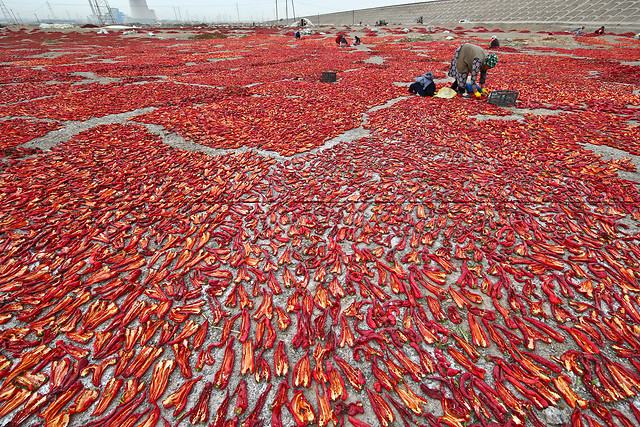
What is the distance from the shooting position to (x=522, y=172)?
20.7ft

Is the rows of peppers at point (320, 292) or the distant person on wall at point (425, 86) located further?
the distant person on wall at point (425, 86)

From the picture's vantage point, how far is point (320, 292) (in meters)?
3.60

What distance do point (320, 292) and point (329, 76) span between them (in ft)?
51.0

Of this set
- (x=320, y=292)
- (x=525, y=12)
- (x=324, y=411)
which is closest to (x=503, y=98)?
(x=320, y=292)

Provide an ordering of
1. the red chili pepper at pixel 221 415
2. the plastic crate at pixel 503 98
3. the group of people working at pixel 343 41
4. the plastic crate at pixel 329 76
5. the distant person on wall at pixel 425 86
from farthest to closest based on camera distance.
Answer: the group of people working at pixel 343 41 < the plastic crate at pixel 329 76 < the distant person on wall at pixel 425 86 < the plastic crate at pixel 503 98 < the red chili pepper at pixel 221 415

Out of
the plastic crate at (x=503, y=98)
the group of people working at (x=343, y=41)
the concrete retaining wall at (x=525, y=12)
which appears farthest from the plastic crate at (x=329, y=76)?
the concrete retaining wall at (x=525, y=12)

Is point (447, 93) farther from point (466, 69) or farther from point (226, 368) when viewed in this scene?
point (226, 368)

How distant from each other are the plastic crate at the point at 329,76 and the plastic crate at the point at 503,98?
8.80 m

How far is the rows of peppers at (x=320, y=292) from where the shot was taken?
2551 millimetres

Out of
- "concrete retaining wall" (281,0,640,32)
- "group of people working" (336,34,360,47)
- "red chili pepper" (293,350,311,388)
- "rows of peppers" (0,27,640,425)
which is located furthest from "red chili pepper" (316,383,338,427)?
"concrete retaining wall" (281,0,640,32)

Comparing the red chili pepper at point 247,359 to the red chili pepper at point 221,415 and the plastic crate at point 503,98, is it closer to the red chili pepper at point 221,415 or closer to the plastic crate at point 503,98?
the red chili pepper at point 221,415

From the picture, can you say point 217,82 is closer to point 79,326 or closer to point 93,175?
point 93,175

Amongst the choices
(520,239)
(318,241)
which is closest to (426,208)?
(520,239)

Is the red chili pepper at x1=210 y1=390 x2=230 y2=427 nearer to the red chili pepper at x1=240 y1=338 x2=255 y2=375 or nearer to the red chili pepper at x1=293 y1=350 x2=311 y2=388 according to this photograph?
the red chili pepper at x1=240 y1=338 x2=255 y2=375
